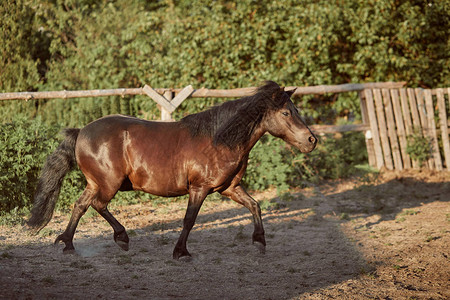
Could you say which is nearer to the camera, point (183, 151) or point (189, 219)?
point (189, 219)

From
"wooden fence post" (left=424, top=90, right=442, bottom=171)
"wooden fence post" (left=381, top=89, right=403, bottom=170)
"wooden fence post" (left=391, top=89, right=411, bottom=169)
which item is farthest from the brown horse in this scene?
"wooden fence post" (left=424, top=90, right=442, bottom=171)

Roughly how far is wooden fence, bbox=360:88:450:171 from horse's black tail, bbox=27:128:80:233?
731 cm

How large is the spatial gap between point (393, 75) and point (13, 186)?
9729 mm

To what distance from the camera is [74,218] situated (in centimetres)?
525

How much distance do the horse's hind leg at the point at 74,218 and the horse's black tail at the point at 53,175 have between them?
34 cm

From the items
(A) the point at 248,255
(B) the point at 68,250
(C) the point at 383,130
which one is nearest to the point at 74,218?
(B) the point at 68,250

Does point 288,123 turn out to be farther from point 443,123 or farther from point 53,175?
point 443,123

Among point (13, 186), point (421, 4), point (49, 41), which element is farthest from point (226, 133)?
point (49, 41)

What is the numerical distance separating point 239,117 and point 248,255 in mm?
1595

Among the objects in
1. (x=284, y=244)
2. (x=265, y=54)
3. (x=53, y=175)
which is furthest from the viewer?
(x=265, y=54)

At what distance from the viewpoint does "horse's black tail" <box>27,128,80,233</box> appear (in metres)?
5.38

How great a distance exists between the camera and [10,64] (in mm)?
12562

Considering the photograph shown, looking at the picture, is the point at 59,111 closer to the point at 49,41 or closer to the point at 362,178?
the point at 49,41

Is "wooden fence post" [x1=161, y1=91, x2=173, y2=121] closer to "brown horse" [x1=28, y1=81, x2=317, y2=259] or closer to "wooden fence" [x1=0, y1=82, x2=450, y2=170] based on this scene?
"brown horse" [x1=28, y1=81, x2=317, y2=259]
